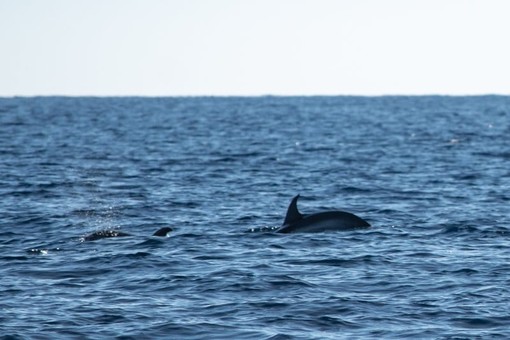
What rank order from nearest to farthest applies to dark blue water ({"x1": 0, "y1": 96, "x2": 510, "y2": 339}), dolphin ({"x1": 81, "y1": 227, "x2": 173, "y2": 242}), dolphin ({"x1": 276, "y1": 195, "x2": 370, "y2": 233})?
1. dark blue water ({"x1": 0, "y1": 96, "x2": 510, "y2": 339})
2. dolphin ({"x1": 81, "y1": 227, "x2": 173, "y2": 242})
3. dolphin ({"x1": 276, "y1": 195, "x2": 370, "y2": 233})

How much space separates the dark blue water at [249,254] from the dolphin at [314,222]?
470 mm

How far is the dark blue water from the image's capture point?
16.6m

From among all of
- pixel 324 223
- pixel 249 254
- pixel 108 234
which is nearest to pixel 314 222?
pixel 324 223

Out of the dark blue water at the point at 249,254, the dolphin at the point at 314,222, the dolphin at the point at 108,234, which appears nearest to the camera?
the dark blue water at the point at 249,254

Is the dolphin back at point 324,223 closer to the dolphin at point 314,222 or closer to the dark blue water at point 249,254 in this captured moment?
the dolphin at point 314,222

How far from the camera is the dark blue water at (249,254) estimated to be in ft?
54.3

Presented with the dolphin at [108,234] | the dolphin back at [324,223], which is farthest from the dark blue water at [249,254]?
the dolphin back at [324,223]

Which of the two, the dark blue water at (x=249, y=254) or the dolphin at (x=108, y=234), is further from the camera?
the dolphin at (x=108, y=234)

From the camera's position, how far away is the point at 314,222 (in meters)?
25.9

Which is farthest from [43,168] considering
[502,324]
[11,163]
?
[502,324]

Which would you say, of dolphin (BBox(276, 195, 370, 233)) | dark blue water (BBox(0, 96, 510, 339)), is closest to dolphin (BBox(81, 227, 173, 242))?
dark blue water (BBox(0, 96, 510, 339))

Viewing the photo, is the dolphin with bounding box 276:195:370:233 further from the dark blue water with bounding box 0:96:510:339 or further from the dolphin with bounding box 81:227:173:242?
the dolphin with bounding box 81:227:173:242

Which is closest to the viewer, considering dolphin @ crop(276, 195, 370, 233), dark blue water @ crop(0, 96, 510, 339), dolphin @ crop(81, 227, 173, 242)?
dark blue water @ crop(0, 96, 510, 339)

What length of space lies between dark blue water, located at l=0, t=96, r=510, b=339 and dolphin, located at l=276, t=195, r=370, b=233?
1.54 ft
